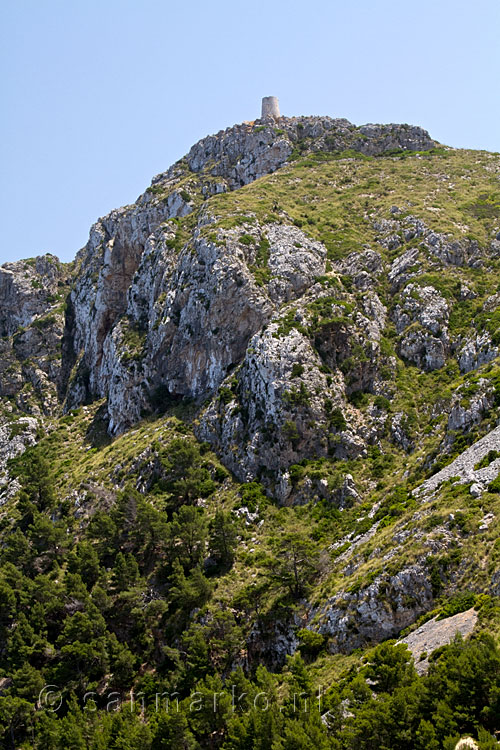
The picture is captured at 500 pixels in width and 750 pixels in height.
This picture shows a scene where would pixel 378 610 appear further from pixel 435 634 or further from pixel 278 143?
pixel 278 143

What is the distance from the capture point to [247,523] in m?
58.9

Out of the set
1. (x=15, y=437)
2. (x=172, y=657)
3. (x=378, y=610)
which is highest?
(x=15, y=437)

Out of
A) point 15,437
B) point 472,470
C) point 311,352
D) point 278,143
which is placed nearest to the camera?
point 472,470

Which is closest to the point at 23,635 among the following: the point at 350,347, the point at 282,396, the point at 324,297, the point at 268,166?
the point at 282,396

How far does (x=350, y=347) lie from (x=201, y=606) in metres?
36.9

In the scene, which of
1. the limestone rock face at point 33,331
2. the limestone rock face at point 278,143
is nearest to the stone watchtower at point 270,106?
the limestone rock face at point 278,143

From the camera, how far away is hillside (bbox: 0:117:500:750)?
125ft

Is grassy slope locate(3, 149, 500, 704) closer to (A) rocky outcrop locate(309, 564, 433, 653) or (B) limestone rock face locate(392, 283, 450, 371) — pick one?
(A) rocky outcrop locate(309, 564, 433, 653)

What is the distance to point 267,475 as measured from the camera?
63.4 meters

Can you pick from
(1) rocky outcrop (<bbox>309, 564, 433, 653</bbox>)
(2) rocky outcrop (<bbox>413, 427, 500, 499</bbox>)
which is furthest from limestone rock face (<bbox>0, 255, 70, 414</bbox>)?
(2) rocky outcrop (<bbox>413, 427, 500, 499</bbox>)

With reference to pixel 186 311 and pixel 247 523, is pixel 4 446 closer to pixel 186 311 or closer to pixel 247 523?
pixel 186 311

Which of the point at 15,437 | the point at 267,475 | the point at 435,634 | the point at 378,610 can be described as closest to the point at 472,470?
the point at 378,610

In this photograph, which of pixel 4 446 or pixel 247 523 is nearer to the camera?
pixel 247 523

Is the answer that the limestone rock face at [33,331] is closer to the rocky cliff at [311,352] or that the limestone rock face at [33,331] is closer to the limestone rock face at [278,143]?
the rocky cliff at [311,352]
